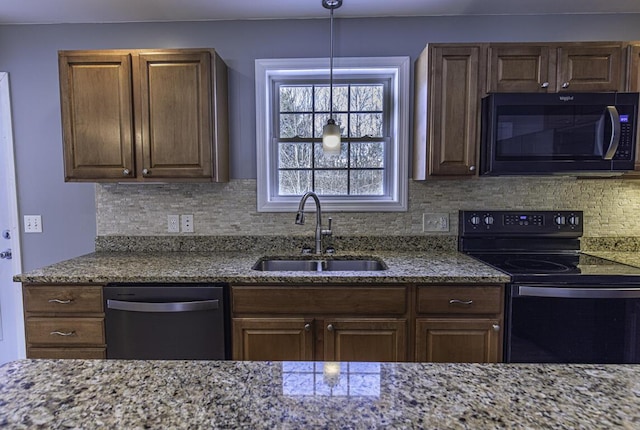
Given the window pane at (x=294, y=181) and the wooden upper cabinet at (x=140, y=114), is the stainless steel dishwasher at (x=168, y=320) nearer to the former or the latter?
the wooden upper cabinet at (x=140, y=114)

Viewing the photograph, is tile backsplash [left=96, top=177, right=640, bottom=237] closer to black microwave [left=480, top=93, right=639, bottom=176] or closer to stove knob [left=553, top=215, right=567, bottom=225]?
stove knob [left=553, top=215, right=567, bottom=225]

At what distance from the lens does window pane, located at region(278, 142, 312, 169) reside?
2.44 m

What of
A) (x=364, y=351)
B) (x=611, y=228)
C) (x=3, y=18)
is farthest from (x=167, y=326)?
(x=611, y=228)

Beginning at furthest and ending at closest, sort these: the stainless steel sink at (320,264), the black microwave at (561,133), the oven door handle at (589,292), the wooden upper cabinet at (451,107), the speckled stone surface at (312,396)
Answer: the stainless steel sink at (320,264), the wooden upper cabinet at (451,107), the black microwave at (561,133), the oven door handle at (589,292), the speckled stone surface at (312,396)

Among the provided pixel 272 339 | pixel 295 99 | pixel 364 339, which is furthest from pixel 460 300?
pixel 295 99

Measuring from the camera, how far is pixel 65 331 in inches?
69.2

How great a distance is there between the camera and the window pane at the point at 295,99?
2404mm

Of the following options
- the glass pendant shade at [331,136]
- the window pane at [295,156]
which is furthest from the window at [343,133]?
the glass pendant shade at [331,136]

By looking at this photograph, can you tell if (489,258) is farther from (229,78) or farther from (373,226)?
(229,78)

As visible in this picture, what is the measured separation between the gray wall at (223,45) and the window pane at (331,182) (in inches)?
17.9

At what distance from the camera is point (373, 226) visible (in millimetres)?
2363

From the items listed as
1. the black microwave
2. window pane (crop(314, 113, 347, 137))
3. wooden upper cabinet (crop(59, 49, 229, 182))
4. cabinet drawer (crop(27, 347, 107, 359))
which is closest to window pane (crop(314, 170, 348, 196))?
window pane (crop(314, 113, 347, 137))

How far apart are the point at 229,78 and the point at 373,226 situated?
137 centimetres

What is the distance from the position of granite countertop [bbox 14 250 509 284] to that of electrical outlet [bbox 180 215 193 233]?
0.31 meters
